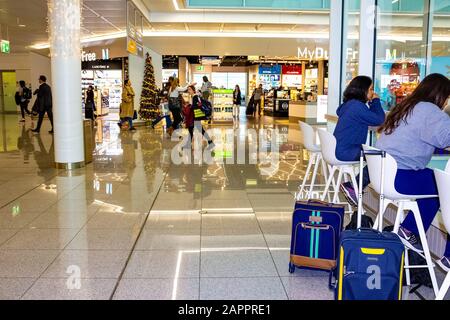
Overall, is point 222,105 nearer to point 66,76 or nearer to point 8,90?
point 66,76

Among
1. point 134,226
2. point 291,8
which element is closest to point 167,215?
point 134,226

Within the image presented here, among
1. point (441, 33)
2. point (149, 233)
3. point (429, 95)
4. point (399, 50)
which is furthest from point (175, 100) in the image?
point (429, 95)

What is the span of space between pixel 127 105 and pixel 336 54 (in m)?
8.86

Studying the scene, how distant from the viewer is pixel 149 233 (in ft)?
14.3

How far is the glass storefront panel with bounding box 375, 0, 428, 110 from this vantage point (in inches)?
221

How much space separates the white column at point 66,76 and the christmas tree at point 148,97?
8.99 m

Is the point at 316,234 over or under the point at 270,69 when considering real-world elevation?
under

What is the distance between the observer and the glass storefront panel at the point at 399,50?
5.61 metres

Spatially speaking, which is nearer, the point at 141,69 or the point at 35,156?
the point at 35,156

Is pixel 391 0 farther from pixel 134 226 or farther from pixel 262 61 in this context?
pixel 262 61

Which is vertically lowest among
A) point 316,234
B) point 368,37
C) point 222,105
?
point 316,234

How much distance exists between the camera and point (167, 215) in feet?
16.3

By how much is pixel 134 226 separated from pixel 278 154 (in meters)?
5.72
